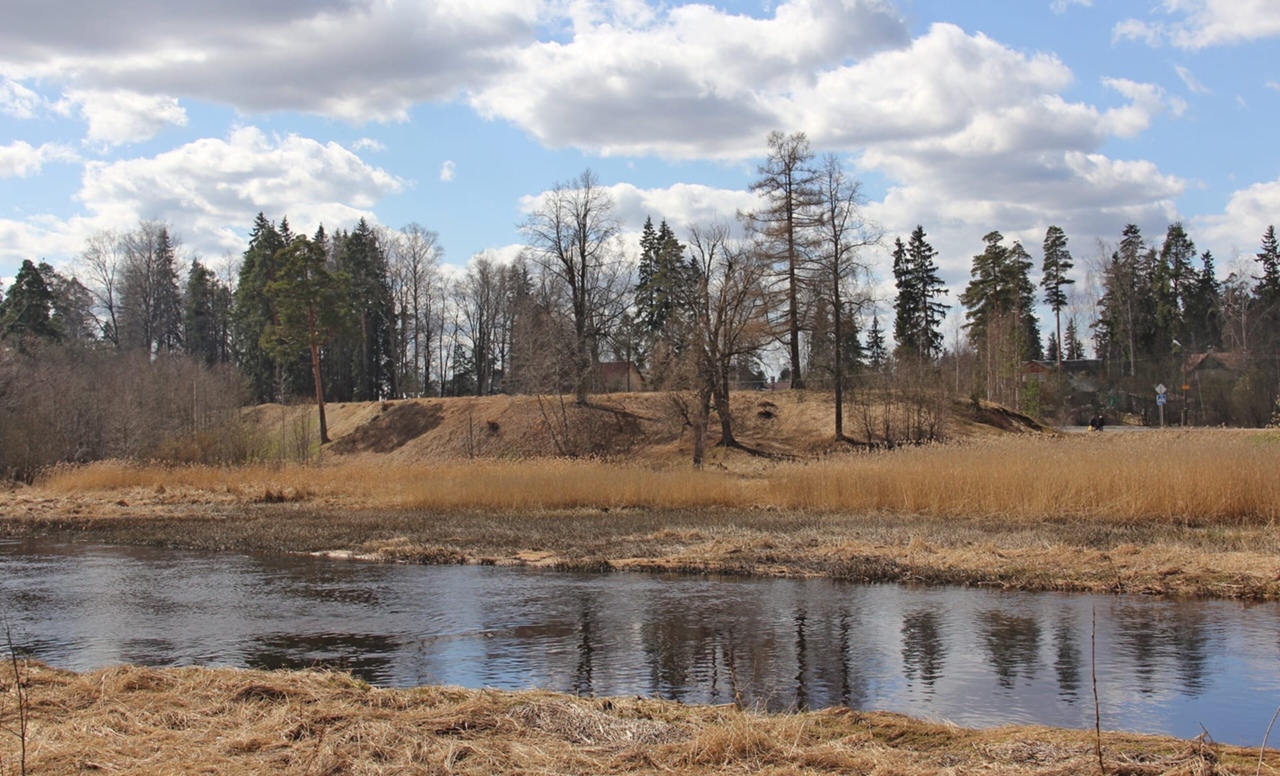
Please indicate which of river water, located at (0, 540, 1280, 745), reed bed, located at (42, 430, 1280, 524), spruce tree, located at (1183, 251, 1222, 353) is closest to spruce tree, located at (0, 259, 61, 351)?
reed bed, located at (42, 430, 1280, 524)

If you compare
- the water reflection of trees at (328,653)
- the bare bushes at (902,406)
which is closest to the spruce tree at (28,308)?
the bare bushes at (902,406)

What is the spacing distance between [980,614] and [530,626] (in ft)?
17.6

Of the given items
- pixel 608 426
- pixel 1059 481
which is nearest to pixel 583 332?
pixel 608 426

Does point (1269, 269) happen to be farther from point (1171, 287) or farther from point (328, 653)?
point (328, 653)

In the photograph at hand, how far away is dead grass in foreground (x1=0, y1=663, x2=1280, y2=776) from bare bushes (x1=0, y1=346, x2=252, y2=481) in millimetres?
36922

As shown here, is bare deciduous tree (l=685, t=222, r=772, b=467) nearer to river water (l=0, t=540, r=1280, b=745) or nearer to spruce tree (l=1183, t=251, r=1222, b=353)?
river water (l=0, t=540, r=1280, b=745)

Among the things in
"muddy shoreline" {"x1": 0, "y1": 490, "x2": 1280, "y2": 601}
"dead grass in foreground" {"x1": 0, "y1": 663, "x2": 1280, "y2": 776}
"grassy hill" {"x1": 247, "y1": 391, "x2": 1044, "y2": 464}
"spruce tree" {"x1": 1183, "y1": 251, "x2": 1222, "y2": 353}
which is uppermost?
"spruce tree" {"x1": 1183, "y1": 251, "x2": 1222, "y2": 353}

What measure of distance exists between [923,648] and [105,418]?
148 ft

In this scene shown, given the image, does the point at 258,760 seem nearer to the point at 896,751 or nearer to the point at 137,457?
the point at 896,751

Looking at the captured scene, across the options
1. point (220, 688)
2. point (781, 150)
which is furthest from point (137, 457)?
point (220, 688)

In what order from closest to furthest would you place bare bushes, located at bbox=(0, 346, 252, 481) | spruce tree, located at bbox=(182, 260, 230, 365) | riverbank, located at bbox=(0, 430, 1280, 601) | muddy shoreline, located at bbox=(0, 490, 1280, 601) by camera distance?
1. muddy shoreline, located at bbox=(0, 490, 1280, 601)
2. riverbank, located at bbox=(0, 430, 1280, 601)
3. bare bushes, located at bbox=(0, 346, 252, 481)
4. spruce tree, located at bbox=(182, 260, 230, 365)

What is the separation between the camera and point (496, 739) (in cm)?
646

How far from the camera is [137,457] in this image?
43.0 metres

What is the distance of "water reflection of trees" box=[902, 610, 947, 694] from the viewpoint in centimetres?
911
